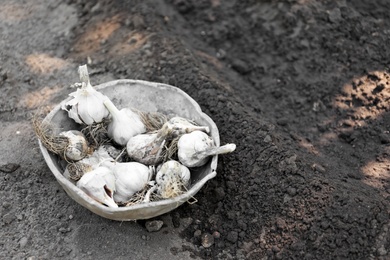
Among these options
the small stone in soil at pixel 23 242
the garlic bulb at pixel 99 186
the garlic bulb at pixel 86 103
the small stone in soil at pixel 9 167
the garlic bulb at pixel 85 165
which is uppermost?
the garlic bulb at pixel 86 103

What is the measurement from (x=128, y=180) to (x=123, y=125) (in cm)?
36

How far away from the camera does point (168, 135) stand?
2984mm

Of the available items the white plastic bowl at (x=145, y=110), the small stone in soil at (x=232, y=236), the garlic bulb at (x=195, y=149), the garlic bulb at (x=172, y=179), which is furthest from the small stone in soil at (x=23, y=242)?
the small stone in soil at (x=232, y=236)

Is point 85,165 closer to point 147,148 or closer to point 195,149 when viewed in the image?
point 147,148

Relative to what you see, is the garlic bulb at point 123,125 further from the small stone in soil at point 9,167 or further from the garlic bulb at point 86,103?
the small stone in soil at point 9,167

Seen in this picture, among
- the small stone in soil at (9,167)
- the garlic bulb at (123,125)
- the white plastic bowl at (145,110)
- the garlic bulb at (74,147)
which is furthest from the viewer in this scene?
the small stone in soil at (9,167)

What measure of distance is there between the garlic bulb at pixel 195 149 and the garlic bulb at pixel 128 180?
0.22 meters

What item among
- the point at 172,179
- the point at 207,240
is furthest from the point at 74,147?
the point at 207,240

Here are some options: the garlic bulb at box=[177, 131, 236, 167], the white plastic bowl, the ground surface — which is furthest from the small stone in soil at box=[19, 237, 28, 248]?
the garlic bulb at box=[177, 131, 236, 167]

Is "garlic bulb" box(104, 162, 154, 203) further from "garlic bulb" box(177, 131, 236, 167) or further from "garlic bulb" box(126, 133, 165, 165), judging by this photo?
"garlic bulb" box(177, 131, 236, 167)

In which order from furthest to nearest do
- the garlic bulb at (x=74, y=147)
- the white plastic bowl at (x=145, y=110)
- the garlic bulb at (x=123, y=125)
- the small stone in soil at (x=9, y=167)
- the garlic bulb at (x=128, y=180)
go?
the small stone in soil at (x=9, y=167) < the garlic bulb at (x=123, y=125) < the garlic bulb at (x=74, y=147) < the garlic bulb at (x=128, y=180) < the white plastic bowl at (x=145, y=110)

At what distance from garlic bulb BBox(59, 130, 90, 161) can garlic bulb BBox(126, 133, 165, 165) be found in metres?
0.23

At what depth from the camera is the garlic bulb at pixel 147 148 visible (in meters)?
2.95

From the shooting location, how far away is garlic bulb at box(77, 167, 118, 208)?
2703 millimetres
